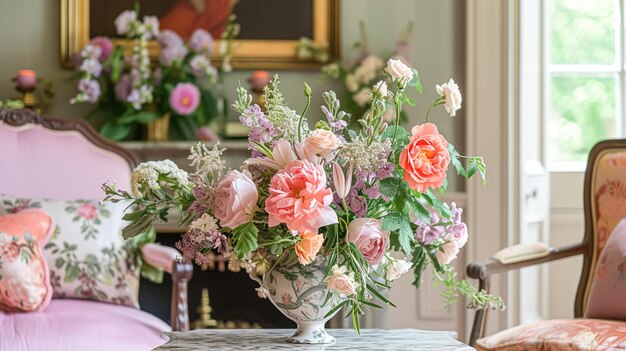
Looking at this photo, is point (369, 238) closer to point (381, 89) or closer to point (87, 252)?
point (381, 89)

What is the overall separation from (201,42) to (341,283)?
2451 mm

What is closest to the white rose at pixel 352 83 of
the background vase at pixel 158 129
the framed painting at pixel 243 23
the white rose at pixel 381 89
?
the framed painting at pixel 243 23

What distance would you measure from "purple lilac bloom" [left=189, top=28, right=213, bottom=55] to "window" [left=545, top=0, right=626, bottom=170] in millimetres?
1708

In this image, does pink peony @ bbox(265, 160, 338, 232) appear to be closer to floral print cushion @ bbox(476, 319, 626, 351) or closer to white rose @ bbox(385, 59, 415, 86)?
white rose @ bbox(385, 59, 415, 86)

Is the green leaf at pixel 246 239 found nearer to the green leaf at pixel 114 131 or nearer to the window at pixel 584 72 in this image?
the green leaf at pixel 114 131

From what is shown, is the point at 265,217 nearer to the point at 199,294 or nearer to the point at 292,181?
the point at 292,181

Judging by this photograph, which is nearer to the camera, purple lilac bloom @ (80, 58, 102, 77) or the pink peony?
the pink peony

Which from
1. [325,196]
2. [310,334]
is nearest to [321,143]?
[325,196]

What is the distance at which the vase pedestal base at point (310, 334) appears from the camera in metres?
2.25

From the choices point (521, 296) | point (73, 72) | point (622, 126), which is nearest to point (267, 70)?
point (73, 72)

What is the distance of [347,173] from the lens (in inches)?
83.4

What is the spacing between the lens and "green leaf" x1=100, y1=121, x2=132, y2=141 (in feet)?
14.1

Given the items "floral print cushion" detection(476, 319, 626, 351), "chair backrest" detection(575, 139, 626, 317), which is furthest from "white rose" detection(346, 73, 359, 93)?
"floral print cushion" detection(476, 319, 626, 351)

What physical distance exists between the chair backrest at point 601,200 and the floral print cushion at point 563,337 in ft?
1.26
